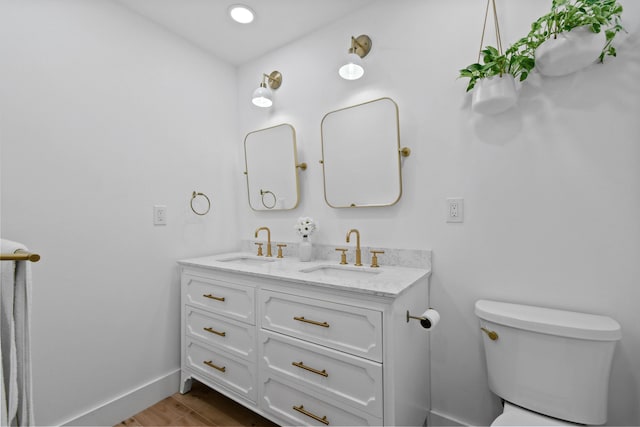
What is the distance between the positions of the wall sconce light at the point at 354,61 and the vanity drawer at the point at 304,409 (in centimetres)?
166

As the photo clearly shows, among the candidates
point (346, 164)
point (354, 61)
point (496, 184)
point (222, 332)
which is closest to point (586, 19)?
point (496, 184)

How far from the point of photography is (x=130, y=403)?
1706 mm

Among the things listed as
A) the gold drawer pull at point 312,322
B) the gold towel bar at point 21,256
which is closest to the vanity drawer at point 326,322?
the gold drawer pull at point 312,322

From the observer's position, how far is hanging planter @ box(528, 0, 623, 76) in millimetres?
1077

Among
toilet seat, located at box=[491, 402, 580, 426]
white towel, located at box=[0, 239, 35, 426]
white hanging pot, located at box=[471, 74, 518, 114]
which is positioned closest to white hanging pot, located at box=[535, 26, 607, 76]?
white hanging pot, located at box=[471, 74, 518, 114]

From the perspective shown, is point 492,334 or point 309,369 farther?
point 309,369

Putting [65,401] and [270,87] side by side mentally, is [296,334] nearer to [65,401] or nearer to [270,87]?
[65,401]

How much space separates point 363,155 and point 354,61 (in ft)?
1.71

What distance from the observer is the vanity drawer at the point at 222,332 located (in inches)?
62.0

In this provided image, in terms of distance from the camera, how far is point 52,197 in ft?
4.77

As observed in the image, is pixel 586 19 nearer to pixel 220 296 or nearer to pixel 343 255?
pixel 343 255

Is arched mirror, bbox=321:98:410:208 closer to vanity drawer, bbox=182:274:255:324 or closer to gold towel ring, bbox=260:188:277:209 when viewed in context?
gold towel ring, bbox=260:188:277:209

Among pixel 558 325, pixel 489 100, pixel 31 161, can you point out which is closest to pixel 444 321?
pixel 558 325

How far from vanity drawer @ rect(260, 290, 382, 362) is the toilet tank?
51 cm
